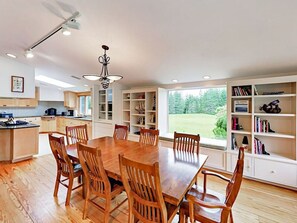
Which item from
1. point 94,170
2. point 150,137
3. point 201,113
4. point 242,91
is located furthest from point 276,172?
point 94,170

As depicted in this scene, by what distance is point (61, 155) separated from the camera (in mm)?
2277

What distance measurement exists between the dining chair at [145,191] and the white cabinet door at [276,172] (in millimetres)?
2236

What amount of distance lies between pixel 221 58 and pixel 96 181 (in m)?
2.58

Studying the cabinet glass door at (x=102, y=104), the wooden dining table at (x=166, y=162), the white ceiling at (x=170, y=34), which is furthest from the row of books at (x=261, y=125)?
the cabinet glass door at (x=102, y=104)

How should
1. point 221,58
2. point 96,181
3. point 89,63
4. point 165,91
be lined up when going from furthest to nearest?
1. point 165,91
2. point 89,63
3. point 221,58
4. point 96,181

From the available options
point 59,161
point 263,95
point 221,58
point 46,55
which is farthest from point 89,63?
point 263,95

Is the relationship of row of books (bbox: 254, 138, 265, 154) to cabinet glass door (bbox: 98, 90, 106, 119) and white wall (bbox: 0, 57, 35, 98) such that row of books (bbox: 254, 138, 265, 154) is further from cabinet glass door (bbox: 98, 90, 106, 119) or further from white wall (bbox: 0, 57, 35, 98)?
white wall (bbox: 0, 57, 35, 98)

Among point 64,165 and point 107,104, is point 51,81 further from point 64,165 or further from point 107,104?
point 64,165

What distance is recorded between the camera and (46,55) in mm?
3818

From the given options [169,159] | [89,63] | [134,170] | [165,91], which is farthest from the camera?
[165,91]

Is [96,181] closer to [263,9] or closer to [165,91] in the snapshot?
[263,9]

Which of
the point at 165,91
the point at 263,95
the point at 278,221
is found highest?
the point at 165,91

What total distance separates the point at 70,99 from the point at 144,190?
7.24m

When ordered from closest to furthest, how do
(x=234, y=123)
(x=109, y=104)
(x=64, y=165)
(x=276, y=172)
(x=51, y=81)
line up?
(x=64, y=165), (x=276, y=172), (x=234, y=123), (x=109, y=104), (x=51, y=81)
